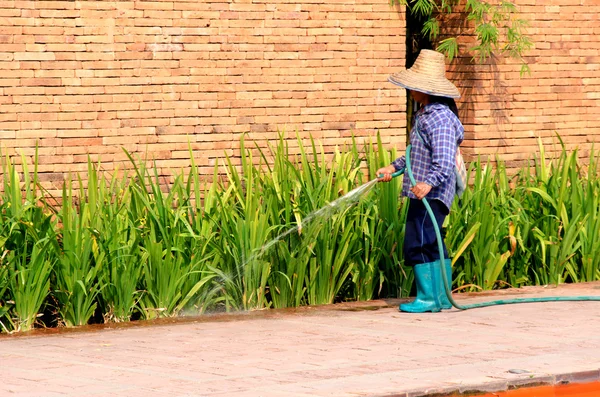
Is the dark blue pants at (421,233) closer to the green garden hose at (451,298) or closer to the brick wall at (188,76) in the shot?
the green garden hose at (451,298)

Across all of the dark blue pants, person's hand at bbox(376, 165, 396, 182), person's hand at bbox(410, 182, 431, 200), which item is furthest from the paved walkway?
person's hand at bbox(376, 165, 396, 182)

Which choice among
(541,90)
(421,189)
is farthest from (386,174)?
(541,90)

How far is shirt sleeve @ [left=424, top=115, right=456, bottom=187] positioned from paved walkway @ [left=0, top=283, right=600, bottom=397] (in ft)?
3.31

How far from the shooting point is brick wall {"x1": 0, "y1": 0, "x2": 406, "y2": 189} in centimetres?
1006

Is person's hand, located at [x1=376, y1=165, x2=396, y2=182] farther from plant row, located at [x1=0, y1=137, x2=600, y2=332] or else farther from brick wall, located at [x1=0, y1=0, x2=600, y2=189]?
brick wall, located at [x1=0, y1=0, x2=600, y2=189]

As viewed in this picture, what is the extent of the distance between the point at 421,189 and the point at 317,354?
1809 mm

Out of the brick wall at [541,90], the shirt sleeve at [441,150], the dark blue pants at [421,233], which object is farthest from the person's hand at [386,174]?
the brick wall at [541,90]

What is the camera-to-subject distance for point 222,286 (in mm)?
9703

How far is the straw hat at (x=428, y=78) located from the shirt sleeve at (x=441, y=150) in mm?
226

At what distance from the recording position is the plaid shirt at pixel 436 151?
920 centimetres

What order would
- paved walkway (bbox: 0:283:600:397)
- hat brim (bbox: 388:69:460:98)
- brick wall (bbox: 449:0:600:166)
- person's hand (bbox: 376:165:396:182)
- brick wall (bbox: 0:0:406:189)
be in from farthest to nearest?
brick wall (bbox: 449:0:600:166) < brick wall (bbox: 0:0:406:189) < person's hand (bbox: 376:165:396:182) < hat brim (bbox: 388:69:460:98) < paved walkway (bbox: 0:283:600:397)

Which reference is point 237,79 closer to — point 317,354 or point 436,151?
point 436,151

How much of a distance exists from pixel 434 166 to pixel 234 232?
1.57 metres

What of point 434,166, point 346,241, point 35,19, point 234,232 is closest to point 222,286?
point 234,232
